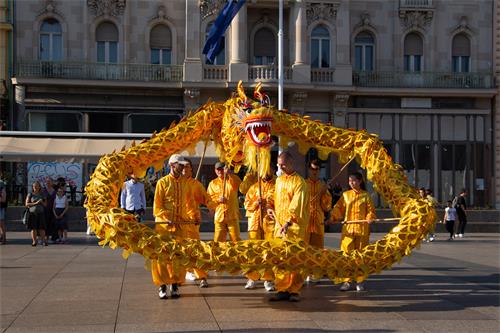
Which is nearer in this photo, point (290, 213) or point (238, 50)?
point (290, 213)

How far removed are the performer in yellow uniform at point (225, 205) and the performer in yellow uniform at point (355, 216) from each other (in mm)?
1585

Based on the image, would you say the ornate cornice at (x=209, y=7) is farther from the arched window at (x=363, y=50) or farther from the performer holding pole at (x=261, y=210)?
the performer holding pole at (x=261, y=210)

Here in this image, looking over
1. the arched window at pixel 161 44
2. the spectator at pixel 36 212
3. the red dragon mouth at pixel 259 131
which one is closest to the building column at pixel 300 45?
the arched window at pixel 161 44

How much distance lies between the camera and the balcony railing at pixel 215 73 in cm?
3278

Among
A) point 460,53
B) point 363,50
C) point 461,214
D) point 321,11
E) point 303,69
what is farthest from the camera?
point 460,53

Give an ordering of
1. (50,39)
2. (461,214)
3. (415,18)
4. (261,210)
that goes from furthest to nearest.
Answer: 1. (415,18)
2. (50,39)
3. (461,214)
4. (261,210)

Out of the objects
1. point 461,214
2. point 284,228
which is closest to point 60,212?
point 284,228

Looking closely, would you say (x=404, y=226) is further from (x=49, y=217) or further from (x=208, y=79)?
(x=208, y=79)

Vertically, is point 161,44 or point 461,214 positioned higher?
point 161,44

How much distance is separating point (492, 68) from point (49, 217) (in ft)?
76.7

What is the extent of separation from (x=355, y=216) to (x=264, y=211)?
135 cm

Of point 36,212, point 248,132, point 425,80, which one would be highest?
point 425,80

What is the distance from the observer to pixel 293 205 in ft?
32.0

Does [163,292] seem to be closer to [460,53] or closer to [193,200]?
[193,200]
